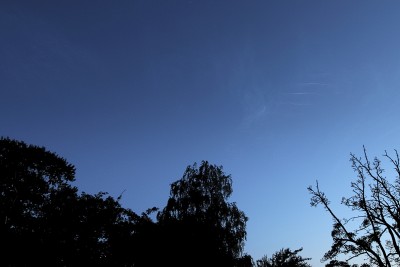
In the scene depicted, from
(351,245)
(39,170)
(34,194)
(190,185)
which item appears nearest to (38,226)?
(34,194)

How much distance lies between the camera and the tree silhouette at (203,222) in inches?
823

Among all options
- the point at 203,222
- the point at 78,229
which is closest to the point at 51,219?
the point at 78,229

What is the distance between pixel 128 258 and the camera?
21078mm

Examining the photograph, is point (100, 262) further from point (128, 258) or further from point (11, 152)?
point (11, 152)

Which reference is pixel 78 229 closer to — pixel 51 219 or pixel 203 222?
pixel 51 219

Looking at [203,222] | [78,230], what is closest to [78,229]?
[78,230]

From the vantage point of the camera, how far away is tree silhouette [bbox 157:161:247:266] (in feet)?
68.6

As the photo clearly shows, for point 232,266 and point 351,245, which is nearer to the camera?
point 351,245

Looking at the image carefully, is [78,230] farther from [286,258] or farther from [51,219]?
[286,258]

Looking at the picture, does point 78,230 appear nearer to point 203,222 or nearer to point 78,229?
point 78,229

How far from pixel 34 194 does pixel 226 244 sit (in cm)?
1757

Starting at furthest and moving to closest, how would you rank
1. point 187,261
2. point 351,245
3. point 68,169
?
point 68,169 < point 187,261 < point 351,245

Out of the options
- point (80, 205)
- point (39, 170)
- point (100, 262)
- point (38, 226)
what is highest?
point (39, 170)

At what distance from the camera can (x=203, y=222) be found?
23109mm
